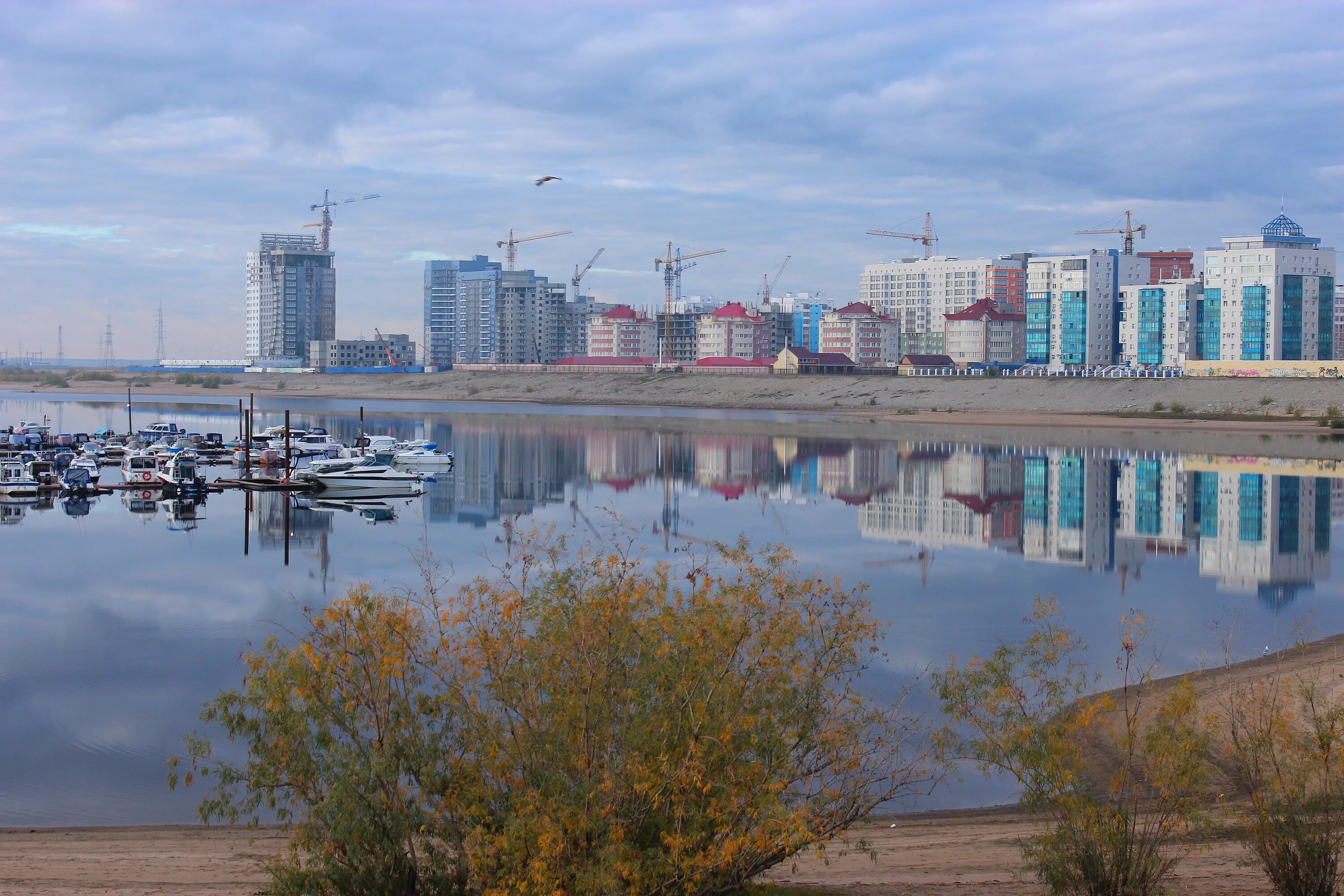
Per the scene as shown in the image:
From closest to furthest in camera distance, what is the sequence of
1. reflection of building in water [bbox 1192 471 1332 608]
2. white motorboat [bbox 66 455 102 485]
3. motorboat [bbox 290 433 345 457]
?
reflection of building in water [bbox 1192 471 1332 608] < white motorboat [bbox 66 455 102 485] < motorboat [bbox 290 433 345 457]

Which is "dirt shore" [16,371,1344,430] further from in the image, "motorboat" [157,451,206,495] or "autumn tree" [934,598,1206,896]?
"autumn tree" [934,598,1206,896]

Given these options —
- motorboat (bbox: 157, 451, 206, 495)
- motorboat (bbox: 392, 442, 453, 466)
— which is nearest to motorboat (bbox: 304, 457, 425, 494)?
motorboat (bbox: 157, 451, 206, 495)

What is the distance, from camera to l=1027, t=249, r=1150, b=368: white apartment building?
166 m

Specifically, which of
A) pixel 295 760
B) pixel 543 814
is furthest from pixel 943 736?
pixel 295 760

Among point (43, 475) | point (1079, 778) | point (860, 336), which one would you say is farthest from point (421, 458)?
point (860, 336)

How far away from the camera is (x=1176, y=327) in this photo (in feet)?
513

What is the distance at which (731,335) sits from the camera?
19188 centimetres

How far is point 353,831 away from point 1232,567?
31.2 m

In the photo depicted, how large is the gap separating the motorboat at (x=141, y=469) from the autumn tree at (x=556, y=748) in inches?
1977

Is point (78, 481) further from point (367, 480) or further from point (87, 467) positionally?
point (367, 480)

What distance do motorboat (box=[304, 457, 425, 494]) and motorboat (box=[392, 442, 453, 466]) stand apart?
291 inches

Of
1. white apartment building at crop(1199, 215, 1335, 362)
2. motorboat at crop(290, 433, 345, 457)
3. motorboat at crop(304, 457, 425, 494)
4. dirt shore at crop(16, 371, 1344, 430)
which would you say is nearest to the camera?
motorboat at crop(304, 457, 425, 494)

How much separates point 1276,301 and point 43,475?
439 feet

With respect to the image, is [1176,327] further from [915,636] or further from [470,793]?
[470,793]
